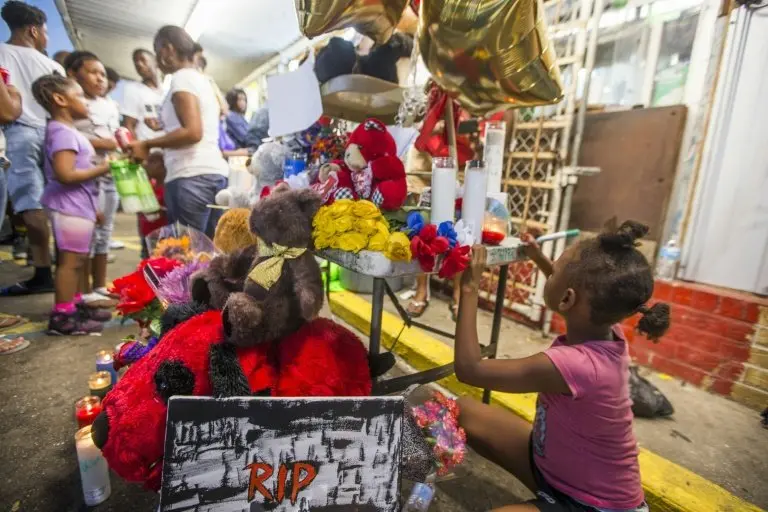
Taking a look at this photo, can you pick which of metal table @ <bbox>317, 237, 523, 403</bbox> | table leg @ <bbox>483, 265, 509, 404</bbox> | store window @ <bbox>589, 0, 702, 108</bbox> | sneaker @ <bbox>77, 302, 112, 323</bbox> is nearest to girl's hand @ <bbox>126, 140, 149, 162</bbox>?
sneaker @ <bbox>77, 302, 112, 323</bbox>

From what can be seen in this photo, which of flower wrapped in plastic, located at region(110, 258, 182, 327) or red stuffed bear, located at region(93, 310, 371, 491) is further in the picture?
flower wrapped in plastic, located at region(110, 258, 182, 327)

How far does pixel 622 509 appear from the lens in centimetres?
100

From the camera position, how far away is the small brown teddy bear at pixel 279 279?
2.89 feet

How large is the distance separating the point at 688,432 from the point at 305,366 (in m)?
2.01

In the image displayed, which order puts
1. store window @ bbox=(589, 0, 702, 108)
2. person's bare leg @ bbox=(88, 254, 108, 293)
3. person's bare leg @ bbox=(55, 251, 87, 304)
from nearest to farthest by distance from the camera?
1. person's bare leg @ bbox=(55, 251, 87, 304)
2. store window @ bbox=(589, 0, 702, 108)
3. person's bare leg @ bbox=(88, 254, 108, 293)

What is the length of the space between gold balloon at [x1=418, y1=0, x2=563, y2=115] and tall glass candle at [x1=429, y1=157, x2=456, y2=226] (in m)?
0.30

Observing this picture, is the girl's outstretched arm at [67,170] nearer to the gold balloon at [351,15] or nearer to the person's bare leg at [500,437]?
the gold balloon at [351,15]

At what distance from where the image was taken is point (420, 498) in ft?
4.09

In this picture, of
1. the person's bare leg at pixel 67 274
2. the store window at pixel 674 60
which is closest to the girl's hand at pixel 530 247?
the store window at pixel 674 60

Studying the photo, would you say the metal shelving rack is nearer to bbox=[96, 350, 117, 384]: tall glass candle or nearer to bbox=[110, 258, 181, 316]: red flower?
bbox=[110, 258, 181, 316]: red flower

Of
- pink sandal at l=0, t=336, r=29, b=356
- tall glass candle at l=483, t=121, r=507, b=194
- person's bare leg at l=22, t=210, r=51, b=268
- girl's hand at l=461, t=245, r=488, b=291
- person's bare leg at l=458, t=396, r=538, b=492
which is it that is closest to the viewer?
girl's hand at l=461, t=245, r=488, b=291

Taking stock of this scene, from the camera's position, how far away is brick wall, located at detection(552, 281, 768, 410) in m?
1.94

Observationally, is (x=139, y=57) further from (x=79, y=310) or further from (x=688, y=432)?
(x=688, y=432)

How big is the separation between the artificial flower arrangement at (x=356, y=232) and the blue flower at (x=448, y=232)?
11 centimetres
